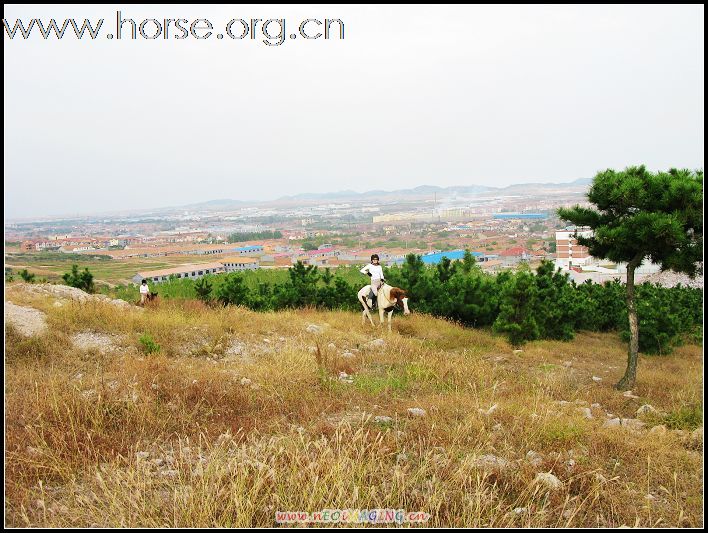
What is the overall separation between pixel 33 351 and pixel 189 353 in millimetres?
2245

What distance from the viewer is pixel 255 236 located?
30047 mm

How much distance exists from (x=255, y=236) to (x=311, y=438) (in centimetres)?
2683

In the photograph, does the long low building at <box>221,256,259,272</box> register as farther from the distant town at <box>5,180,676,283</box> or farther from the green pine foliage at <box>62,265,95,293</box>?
the green pine foliage at <box>62,265,95,293</box>

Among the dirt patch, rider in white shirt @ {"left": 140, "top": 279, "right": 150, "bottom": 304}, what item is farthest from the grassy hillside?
rider in white shirt @ {"left": 140, "top": 279, "right": 150, "bottom": 304}

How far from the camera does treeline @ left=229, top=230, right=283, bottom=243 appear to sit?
2959cm

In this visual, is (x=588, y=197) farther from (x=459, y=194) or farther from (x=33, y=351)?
(x=459, y=194)

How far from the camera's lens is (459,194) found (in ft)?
156

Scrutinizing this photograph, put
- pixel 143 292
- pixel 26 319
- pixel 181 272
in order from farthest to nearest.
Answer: pixel 181 272 → pixel 143 292 → pixel 26 319

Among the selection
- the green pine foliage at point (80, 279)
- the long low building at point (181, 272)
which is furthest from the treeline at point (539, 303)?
the green pine foliage at point (80, 279)

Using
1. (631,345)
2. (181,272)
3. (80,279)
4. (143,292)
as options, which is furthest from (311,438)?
(181,272)

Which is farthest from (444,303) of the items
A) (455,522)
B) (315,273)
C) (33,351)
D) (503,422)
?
(455,522)

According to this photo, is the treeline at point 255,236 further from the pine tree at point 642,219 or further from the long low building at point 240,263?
the pine tree at point 642,219

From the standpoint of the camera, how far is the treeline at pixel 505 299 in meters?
12.6

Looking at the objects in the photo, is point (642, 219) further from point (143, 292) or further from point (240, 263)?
point (240, 263)
